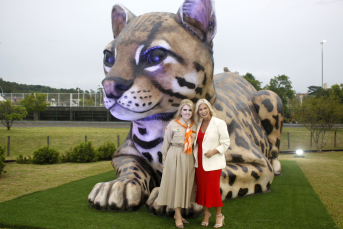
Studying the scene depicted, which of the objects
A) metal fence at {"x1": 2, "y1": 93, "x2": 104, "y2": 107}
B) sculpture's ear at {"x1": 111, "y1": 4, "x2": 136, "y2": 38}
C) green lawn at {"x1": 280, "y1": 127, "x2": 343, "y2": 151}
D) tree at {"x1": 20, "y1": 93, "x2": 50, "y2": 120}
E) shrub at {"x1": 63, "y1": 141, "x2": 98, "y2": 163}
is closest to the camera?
sculpture's ear at {"x1": 111, "y1": 4, "x2": 136, "y2": 38}

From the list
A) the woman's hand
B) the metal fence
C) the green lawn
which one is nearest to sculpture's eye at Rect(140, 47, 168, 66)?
the woman's hand

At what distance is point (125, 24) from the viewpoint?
3.25 metres

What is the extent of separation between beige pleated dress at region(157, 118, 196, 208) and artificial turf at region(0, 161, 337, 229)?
20cm

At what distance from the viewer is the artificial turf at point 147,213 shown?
7.84 feet

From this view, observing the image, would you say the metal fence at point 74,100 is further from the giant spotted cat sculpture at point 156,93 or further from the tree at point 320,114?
the giant spotted cat sculpture at point 156,93

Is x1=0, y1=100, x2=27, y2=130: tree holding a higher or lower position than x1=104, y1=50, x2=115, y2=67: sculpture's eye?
lower

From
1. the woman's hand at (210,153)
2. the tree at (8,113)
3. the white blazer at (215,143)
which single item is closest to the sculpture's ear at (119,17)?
the white blazer at (215,143)

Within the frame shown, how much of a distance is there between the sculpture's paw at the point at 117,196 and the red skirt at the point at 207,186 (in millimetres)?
569

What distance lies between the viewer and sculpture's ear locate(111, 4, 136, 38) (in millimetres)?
3215

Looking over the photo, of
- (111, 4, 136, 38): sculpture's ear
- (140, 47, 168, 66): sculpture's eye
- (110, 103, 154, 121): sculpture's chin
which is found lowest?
(110, 103, 154, 121): sculpture's chin

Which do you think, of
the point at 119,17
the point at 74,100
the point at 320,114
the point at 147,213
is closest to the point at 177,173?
the point at 147,213

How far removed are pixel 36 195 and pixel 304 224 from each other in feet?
9.38

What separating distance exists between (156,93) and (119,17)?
4.08 feet

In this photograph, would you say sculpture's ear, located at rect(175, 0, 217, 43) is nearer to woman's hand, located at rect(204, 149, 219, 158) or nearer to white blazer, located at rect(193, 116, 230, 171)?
white blazer, located at rect(193, 116, 230, 171)
